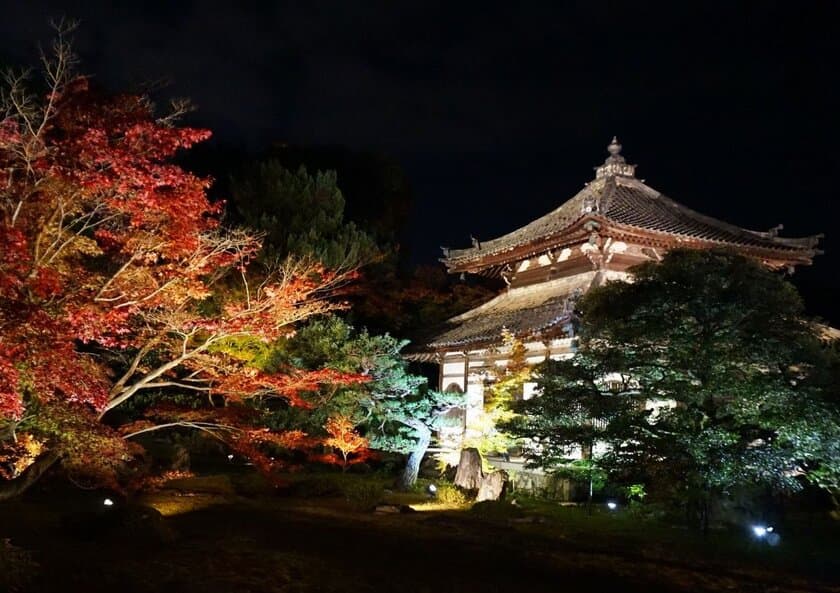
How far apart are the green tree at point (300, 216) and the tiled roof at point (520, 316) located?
379cm

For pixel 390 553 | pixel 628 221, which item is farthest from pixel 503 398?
pixel 390 553

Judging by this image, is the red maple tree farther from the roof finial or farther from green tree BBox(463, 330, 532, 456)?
the roof finial

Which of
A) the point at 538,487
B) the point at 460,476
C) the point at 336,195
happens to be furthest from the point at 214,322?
the point at 336,195

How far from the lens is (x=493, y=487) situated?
15508 mm

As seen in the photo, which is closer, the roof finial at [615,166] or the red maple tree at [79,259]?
the red maple tree at [79,259]

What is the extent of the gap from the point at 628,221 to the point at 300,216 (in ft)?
32.8

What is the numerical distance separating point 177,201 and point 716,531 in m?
11.2

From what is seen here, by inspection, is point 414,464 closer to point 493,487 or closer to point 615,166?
point 493,487

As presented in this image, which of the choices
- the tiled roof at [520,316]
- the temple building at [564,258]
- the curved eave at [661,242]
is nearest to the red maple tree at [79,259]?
the tiled roof at [520,316]

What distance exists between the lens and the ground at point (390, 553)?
28.0ft

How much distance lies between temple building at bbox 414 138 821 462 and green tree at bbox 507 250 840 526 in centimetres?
365

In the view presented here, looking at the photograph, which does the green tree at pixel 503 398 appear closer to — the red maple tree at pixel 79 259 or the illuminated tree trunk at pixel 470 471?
the illuminated tree trunk at pixel 470 471

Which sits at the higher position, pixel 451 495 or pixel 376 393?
pixel 376 393

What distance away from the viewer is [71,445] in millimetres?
10195
